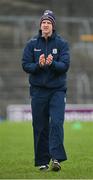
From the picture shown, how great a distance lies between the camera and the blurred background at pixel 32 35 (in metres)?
42.2

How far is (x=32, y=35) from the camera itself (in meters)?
44.7

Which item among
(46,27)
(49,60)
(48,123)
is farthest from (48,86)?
(46,27)

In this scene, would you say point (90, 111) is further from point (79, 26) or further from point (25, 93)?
point (79, 26)

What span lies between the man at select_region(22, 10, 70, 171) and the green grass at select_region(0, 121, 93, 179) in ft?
1.20

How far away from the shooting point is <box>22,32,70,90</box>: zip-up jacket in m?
9.37

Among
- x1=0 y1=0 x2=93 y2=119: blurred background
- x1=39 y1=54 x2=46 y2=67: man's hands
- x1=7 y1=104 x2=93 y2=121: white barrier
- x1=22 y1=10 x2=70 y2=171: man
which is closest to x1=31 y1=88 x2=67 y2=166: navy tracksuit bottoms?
x1=22 y1=10 x2=70 y2=171: man

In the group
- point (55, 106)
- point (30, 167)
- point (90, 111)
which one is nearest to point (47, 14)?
point (55, 106)

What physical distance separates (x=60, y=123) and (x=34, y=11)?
121ft

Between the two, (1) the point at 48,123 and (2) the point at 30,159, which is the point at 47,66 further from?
(2) the point at 30,159

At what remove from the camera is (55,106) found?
9328 millimetres

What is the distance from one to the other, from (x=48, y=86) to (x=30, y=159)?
8.49 feet

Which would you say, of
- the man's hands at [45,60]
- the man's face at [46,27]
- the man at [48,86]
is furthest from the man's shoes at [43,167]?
the man's face at [46,27]

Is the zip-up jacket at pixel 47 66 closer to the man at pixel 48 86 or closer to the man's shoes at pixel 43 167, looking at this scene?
the man at pixel 48 86

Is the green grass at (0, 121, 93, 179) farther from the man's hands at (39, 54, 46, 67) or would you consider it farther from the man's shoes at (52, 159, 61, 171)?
the man's hands at (39, 54, 46, 67)
